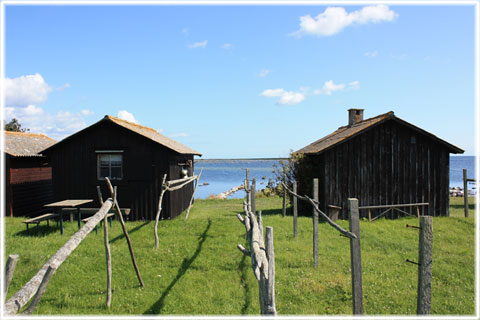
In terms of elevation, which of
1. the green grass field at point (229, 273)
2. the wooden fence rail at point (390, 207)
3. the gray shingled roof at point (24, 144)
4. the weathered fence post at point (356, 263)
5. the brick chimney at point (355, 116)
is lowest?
the green grass field at point (229, 273)

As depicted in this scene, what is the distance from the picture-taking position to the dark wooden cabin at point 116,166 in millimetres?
14398

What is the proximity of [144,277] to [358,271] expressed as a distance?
5.05 meters

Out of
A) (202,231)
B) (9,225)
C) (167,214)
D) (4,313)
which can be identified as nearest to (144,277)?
(202,231)

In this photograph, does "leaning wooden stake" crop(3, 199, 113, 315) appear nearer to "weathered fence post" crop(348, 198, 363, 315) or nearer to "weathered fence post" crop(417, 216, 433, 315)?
"weathered fence post" crop(348, 198, 363, 315)

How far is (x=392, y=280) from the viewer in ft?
23.9

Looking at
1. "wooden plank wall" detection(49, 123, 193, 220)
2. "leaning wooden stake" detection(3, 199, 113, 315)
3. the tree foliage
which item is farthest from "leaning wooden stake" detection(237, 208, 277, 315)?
the tree foliage

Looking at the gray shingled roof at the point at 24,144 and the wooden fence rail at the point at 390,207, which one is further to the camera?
the gray shingled roof at the point at 24,144

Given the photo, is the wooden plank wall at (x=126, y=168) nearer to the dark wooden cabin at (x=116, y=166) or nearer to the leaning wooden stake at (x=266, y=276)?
the dark wooden cabin at (x=116, y=166)

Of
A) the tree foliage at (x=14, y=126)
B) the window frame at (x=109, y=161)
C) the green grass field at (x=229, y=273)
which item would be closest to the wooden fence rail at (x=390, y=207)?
the green grass field at (x=229, y=273)

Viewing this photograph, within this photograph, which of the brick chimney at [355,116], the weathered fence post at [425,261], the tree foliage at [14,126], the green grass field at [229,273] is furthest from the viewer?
the tree foliage at [14,126]

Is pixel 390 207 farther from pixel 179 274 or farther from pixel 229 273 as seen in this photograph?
pixel 179 274

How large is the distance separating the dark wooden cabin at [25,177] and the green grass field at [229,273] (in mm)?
5370

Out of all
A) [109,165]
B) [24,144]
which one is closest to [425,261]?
[109,165]

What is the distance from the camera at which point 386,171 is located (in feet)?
49.3
